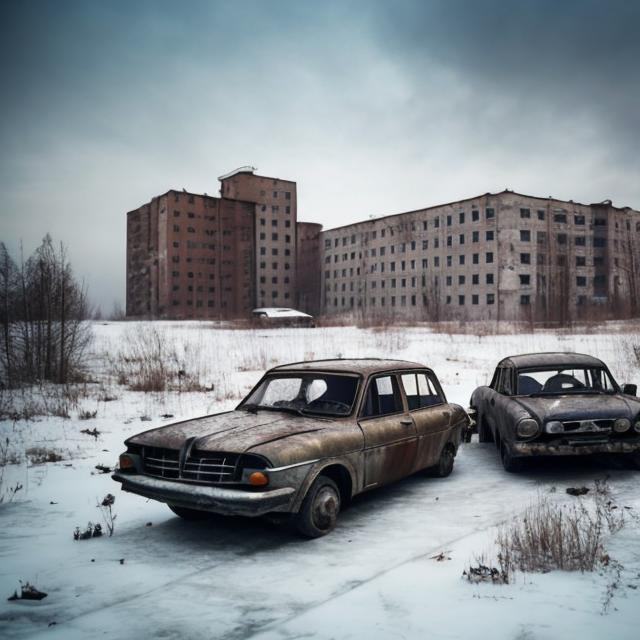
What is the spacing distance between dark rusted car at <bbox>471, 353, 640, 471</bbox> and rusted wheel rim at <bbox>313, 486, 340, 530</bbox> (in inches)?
109

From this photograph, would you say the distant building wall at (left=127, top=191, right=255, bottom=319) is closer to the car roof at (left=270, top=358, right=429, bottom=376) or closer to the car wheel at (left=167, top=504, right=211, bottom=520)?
the car roof at (left=270, top=358, right=429, bottom=376)

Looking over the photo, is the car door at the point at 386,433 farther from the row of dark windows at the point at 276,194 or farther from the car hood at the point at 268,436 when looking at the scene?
the row of dark windows at the point at 276,194

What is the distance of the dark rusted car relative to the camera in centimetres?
702

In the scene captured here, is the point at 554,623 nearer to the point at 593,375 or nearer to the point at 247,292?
the point at 593,375

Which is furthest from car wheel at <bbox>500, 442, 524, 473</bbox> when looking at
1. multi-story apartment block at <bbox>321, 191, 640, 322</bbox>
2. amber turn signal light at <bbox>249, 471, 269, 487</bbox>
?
multi-story apartment block at <bbox>321, 191, 640, 322</bbox>

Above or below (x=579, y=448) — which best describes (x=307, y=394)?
above

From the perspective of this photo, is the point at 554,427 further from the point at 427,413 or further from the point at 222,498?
the point at 222,498

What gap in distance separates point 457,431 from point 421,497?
1.39 metres

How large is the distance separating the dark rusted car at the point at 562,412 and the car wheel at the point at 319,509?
2.79 metres

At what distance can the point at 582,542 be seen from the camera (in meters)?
4.82

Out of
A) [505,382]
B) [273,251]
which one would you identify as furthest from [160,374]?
[273,251]

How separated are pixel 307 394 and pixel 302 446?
132 cm

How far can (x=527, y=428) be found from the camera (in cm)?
709

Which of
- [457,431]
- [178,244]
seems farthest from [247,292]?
[457,431]
